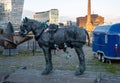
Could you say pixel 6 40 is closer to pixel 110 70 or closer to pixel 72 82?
pixel 110 70

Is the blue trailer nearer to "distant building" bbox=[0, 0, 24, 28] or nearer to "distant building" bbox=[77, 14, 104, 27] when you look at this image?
"distant building" bbox=[77, 14, 104, 27]

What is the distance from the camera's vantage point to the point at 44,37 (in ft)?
44.5

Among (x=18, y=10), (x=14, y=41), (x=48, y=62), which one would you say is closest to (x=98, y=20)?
(x=18, y=10)

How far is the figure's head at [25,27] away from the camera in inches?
534

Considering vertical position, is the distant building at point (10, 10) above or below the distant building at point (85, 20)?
above

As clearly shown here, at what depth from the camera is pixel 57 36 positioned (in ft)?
43.8

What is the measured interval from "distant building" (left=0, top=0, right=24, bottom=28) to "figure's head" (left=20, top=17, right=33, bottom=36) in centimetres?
14346

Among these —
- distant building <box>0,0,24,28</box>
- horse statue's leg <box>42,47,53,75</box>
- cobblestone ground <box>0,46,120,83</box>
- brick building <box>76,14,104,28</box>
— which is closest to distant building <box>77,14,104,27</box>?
brick building <box>76,14,104,28</box>

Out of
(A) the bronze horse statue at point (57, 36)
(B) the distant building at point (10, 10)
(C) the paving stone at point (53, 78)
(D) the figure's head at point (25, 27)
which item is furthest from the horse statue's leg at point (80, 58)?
(B) the distant building at point (10, 10)

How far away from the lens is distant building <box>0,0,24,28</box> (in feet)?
519

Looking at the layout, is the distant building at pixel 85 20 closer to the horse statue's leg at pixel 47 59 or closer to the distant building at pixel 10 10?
the distant building at pixel 10 10

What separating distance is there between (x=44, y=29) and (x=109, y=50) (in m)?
8.44

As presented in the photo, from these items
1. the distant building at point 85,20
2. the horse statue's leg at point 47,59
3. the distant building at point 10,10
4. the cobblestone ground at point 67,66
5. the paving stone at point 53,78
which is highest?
the distant building at point 10,10

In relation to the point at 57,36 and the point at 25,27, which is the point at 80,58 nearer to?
the point at 57,36
